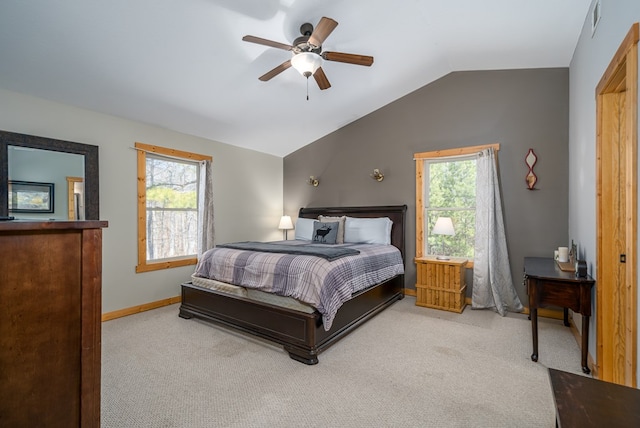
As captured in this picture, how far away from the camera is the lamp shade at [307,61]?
8.36ft

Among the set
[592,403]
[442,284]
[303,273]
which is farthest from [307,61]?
→ [442,284]

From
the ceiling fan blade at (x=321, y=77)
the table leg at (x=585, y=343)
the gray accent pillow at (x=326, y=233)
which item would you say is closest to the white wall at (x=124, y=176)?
the gray accent pillow at (x=326, y=233)

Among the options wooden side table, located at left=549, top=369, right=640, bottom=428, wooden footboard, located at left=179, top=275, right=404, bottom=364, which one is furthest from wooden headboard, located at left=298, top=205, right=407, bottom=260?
wooden side table, located at left=549, top=369, right=640, bottom=428

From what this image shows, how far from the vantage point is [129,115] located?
12.2 feet

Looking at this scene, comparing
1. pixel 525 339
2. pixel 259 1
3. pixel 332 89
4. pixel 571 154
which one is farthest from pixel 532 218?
pixel 259 1

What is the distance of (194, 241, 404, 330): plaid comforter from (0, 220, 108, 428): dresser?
5.99 ft

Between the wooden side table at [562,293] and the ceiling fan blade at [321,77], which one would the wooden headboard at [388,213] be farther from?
the ceiling fan blade at [321,77]

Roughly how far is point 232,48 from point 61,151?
6.84ft

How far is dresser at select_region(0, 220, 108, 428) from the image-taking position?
0.80 metres

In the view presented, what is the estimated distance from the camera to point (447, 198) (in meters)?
4.38

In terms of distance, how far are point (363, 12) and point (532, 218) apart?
10.0 ft

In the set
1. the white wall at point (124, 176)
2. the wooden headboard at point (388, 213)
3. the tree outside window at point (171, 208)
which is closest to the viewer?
the white wall at point (124, 176)

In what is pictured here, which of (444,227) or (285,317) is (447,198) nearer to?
(444,227)

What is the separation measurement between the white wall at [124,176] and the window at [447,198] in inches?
113
